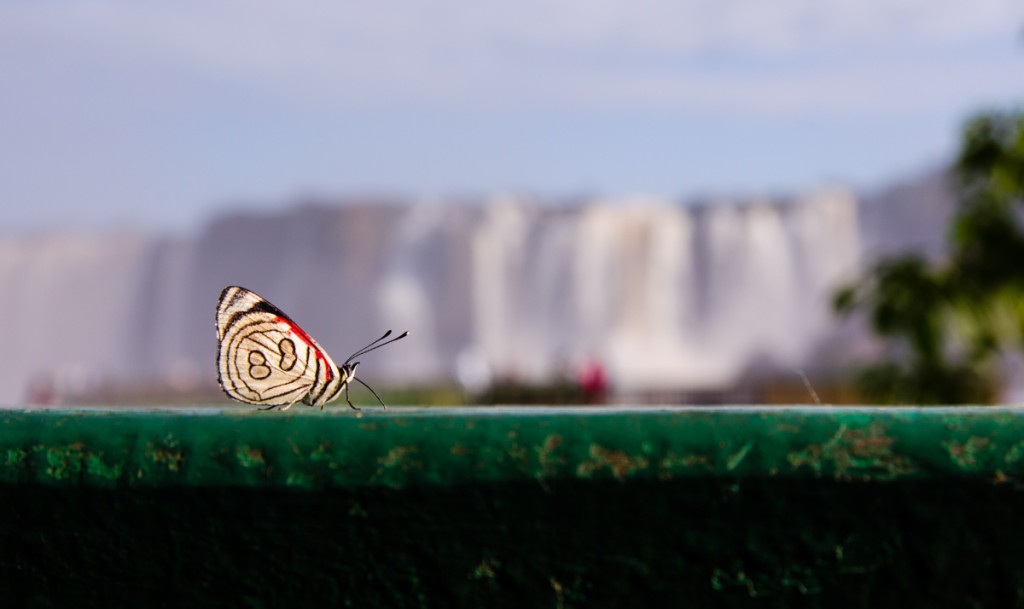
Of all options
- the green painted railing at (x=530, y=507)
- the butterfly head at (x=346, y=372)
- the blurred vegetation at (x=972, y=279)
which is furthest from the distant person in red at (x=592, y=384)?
the green painted railing at (x=530, y=507)

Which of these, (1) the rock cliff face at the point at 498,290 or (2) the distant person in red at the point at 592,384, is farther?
(1) the rock cliff face at the point at 498,290

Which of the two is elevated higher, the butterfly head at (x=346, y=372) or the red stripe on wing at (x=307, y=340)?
the red stripe on wing at (x=307, y=340)

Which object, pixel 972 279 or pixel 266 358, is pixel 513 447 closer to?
pixel 266 358

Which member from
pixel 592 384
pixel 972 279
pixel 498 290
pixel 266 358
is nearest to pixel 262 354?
pixel 266 358

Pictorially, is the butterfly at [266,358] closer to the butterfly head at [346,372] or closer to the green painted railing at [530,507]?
the butterfly head at [346,372]

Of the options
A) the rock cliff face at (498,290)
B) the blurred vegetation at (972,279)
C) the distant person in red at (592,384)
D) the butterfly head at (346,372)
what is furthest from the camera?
the rock cliff face at (498,290)

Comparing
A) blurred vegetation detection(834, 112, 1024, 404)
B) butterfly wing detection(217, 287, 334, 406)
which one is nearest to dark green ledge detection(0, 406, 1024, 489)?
butterfly wing detection(217, 287, 334, 406)
